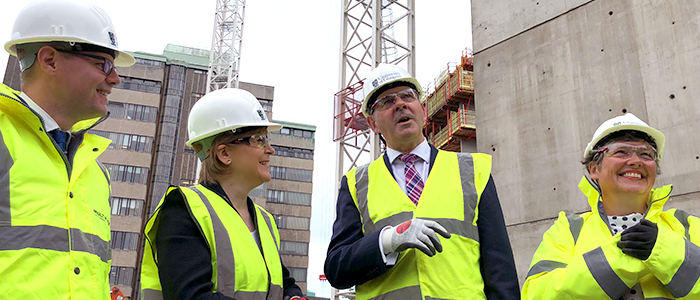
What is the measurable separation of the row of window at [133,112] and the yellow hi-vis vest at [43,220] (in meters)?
48.8

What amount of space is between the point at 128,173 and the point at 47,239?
47547mm

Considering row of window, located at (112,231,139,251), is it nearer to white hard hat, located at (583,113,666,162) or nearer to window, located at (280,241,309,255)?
window, located at (280,241,309,255)

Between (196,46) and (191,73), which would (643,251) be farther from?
(196,46)

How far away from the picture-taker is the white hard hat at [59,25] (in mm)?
Result: 2129

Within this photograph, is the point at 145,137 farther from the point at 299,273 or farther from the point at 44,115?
the point at 44,115

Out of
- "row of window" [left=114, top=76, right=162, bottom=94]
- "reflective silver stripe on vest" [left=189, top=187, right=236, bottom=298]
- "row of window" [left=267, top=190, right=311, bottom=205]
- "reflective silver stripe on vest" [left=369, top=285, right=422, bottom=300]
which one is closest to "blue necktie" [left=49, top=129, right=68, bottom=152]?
"reflective silver stripe on vest" [left=189, top=187, right=236, bottom=298]

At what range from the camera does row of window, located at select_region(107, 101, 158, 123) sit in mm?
46844

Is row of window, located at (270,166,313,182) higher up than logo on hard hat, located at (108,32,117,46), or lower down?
higher up

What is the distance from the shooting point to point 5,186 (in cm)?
169

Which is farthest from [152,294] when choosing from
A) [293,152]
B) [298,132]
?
[298,132]

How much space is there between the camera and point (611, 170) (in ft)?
8.91

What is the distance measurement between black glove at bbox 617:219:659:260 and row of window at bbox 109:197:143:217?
152ft

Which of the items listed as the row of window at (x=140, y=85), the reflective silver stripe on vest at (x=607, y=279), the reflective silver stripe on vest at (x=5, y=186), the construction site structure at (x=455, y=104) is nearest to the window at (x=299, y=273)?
the row of window at (x=140, y=85)

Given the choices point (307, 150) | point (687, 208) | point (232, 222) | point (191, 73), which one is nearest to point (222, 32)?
point (191, 73)
